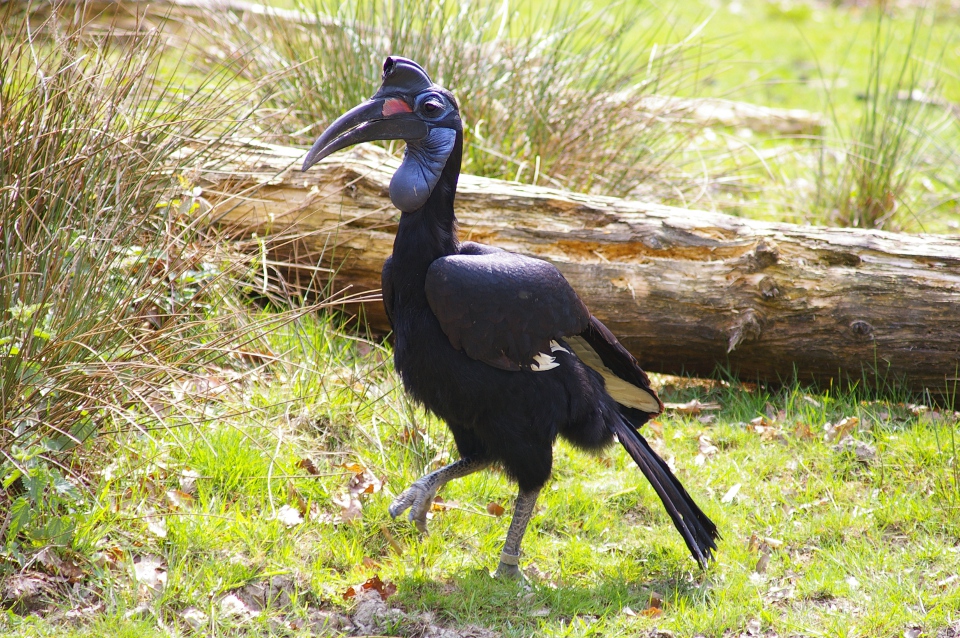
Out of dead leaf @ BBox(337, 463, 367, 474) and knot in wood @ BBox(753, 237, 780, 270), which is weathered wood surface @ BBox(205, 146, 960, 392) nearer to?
knot in wood @ BBox(753, 237, 780, 270)

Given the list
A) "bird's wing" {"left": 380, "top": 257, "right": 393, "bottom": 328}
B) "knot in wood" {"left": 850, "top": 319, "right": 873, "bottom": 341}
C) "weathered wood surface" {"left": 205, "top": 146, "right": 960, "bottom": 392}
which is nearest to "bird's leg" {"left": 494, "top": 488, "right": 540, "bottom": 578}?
"bird's wing" {"left": 380, "top": 257, "right": 393, "bottom": 328}

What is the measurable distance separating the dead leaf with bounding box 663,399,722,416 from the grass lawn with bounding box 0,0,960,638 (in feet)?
0.05

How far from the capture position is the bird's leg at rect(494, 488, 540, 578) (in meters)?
3.18

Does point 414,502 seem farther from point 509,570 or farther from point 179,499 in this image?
point 179,499

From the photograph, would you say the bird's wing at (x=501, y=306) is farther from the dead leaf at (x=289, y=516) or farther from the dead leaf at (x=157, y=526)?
the dead leaf at (x=157, y=526)

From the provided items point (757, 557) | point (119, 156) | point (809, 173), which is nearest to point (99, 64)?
point (119, 156)

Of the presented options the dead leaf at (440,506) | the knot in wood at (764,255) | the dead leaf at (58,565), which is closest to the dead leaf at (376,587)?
the dead leaf at (440,506)

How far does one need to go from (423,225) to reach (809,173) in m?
4.53

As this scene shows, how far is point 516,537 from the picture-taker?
3.17m

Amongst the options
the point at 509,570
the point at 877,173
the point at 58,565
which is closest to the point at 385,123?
the point at 509,570

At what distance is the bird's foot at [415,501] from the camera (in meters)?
3.19

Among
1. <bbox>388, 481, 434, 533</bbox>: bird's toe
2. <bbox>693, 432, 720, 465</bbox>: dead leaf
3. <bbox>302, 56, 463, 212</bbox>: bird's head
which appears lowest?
<bbox>693, 432, 720, 465</bbox>: dead leaf

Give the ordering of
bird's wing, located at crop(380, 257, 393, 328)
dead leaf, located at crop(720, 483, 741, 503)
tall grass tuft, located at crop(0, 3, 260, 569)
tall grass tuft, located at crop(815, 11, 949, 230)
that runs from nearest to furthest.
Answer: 1. tall grass tuft, located at crop(0, 3, 260, 569)
2. bird's wing, located at crop(380, 257, 393, 328)
3. dead leaf, located at crop(720, 483, 741, 503)
4. tall grass tuft, located at crop(815, 11, 949, 230)

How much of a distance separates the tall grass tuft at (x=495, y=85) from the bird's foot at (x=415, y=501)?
2365 mm
